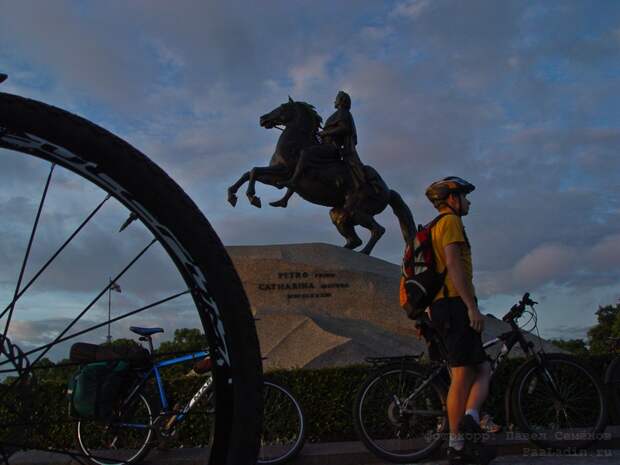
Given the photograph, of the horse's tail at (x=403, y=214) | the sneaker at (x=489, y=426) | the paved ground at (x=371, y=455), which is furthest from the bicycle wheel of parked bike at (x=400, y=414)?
the horse's tail at (x=403, y=214)

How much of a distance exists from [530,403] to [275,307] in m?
8.04

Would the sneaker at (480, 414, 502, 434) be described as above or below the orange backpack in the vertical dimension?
below

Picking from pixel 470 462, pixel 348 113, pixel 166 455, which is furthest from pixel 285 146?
pixel 470 462

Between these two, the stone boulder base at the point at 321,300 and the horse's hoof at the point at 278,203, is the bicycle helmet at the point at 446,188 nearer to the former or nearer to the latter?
the stone boulder base at the point at 321,300

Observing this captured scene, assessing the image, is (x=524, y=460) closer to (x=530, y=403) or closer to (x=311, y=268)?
(x=530, y=403)

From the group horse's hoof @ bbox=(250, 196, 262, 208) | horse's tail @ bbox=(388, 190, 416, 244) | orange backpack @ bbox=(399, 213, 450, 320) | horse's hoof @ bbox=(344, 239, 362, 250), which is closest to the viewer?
orange backpack @ bbox=(399, 213, 450, 320)

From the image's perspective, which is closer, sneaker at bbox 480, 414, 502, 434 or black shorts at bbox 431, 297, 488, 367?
black shorts at bbox 431, 297, 488, 367

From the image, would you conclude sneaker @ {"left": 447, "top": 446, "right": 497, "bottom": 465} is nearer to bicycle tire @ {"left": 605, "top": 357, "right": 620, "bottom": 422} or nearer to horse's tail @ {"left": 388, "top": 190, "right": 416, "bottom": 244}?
bicycle tire @ {"left": 605, "top": 357, "right": 620, "bottom": 422}

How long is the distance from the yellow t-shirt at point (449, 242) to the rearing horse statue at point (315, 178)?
9.44 meters

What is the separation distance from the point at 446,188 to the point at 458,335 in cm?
92

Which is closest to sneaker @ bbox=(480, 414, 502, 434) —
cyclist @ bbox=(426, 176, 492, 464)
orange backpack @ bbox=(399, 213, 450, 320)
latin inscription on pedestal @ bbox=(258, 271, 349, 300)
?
cyclist @ bbox=(426, 176, 492, 464)

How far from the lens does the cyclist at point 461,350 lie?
3818mm

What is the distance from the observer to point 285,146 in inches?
547

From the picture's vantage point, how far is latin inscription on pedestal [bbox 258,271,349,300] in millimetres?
12578
